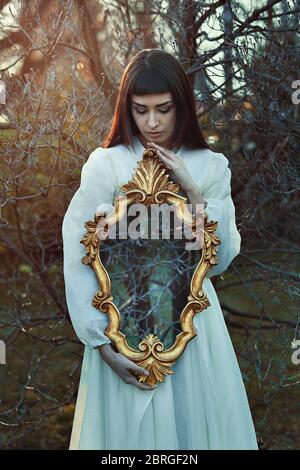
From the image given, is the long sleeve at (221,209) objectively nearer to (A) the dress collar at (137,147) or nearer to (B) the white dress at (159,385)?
(B) the white dress at (159,385)

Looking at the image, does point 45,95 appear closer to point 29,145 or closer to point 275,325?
point 29,145

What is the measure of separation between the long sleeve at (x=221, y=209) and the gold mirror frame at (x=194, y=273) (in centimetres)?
2

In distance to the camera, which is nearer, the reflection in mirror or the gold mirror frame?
the gold mirror frame

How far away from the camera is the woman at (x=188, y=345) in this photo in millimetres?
1775

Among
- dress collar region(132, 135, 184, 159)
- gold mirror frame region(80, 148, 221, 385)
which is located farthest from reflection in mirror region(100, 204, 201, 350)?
dress collar region(132, 135, 184, 159)

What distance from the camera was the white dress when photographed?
1.78 m

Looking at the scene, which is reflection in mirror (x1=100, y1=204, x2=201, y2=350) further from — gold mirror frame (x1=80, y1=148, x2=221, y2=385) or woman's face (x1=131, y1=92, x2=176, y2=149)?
woman's face (x1=131, y1=92, x2=176, y2=149)

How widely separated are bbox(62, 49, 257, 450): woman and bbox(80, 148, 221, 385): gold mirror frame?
0.06ft

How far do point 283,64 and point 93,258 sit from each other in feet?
Answer: 4.13

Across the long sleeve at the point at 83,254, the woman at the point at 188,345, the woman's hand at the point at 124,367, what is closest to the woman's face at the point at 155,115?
the woman at the point at 188,345

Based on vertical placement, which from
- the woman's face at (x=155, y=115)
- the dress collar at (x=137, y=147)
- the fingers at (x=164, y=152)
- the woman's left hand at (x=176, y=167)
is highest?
the woman's face at (x=155, y=115)

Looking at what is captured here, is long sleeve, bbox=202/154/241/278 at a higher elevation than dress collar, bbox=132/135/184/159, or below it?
below
